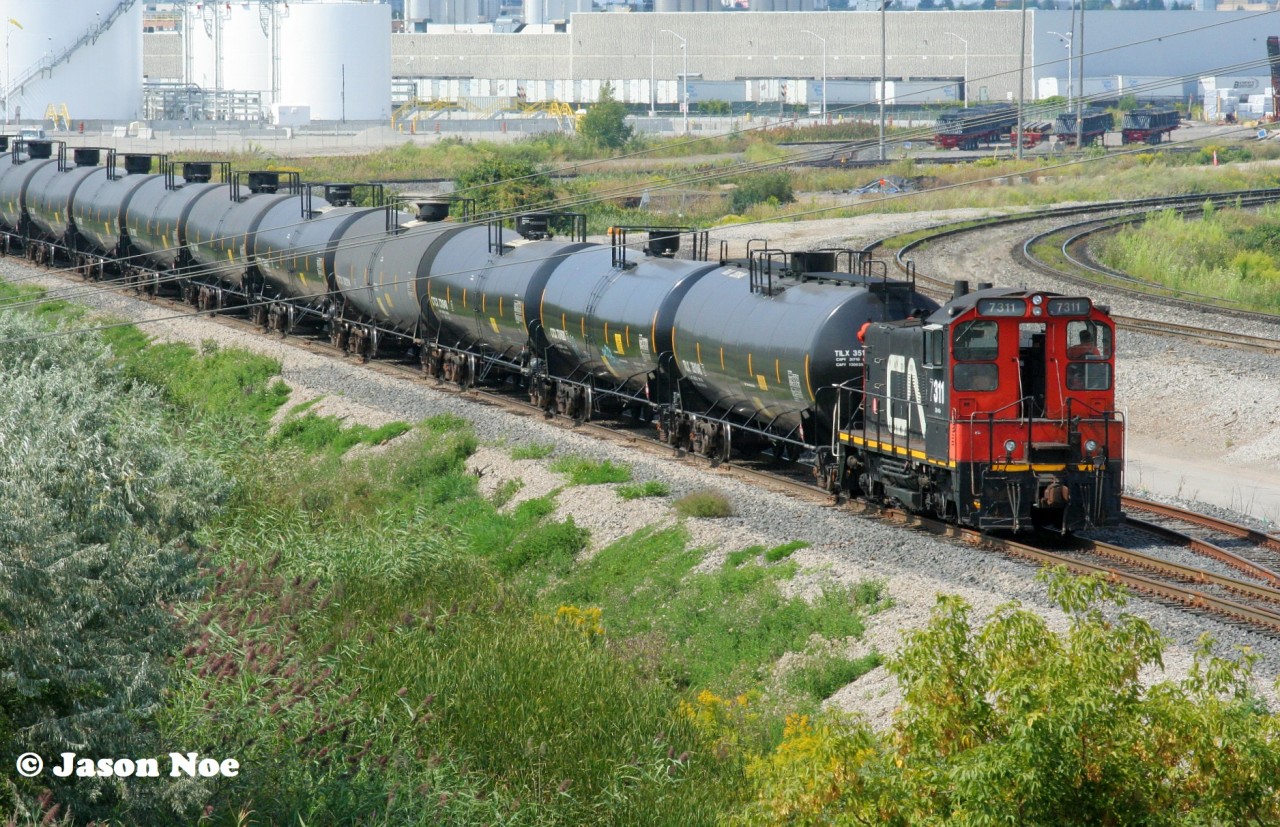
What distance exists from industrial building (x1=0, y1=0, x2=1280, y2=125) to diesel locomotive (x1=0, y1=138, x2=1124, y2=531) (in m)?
81.6

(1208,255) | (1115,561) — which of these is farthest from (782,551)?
(1208,255)

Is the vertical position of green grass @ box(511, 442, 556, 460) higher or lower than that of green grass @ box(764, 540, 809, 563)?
higher

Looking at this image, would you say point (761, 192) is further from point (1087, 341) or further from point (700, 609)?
point (700, 609)

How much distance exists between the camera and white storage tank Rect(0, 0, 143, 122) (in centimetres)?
11475

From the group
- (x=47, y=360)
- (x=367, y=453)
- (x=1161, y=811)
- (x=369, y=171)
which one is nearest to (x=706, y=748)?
(x=1161, y=811)

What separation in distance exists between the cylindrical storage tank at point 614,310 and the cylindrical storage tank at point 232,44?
110475 millimetres

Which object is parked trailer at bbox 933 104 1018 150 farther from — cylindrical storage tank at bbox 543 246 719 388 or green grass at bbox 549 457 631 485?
green grass at bbox 549 457 631 485

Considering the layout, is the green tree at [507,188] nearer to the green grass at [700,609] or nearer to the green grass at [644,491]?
the green grass at [644,491]

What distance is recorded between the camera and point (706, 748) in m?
14.5

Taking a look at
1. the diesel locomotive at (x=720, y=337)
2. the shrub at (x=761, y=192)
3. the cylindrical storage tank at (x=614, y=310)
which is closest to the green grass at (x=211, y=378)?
the diesel locomotive at (x=720, y=337)

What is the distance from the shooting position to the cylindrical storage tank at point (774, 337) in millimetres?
21828

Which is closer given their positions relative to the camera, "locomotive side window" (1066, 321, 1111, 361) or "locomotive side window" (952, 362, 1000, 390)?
"locomotive side window" (952, 362, 1000, 390)

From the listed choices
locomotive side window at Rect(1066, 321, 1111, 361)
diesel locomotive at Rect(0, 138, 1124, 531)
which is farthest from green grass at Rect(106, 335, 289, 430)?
locomotive side window at Rect(1066, 321, 1111, 361)

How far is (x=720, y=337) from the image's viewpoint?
2444cm
